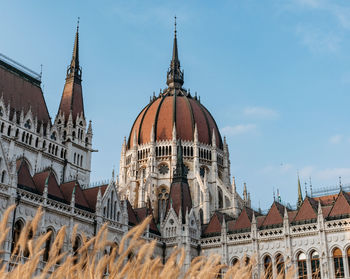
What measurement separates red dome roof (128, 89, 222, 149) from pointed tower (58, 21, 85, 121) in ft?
49.7

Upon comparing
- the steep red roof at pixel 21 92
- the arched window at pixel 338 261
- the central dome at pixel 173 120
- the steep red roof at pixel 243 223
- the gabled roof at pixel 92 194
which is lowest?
the arched window at pixel 338 261

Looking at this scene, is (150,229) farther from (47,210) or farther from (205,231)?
(47,210)

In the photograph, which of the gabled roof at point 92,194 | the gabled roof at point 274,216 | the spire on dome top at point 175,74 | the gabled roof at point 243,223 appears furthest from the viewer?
the spire on dome top at point 175,74

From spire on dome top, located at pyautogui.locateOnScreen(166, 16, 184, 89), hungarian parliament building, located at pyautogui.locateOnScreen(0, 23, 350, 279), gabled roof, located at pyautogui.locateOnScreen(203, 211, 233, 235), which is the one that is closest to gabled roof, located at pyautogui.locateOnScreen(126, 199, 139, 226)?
hungarian parliament building, located at pyautogui.locateOnScreen(0, 23, 350, 279)

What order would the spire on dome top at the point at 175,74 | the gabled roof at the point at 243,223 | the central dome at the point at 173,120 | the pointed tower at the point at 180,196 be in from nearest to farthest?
the gabled roof at the point at 243,223, the pointed tower at the point at 180,196, the central dome at the point at 173,120, the spire on dome top at the point at 175,74

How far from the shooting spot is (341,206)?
37031 millimetres

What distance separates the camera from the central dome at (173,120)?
Answer: 2419 inches

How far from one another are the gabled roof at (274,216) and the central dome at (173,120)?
21906mm

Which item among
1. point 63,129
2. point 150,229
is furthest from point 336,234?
point 63,129

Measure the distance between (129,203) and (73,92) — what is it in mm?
12981

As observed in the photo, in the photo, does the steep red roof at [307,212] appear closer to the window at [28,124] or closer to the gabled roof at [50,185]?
the gabled roof at [50,185]

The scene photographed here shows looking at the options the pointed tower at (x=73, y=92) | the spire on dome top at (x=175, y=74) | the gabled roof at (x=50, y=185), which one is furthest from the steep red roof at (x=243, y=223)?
the spire on dome top at (x=175, y=74)

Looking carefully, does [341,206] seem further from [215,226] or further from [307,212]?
[215,226]

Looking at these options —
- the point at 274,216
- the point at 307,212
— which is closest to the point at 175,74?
the point at 274,216
